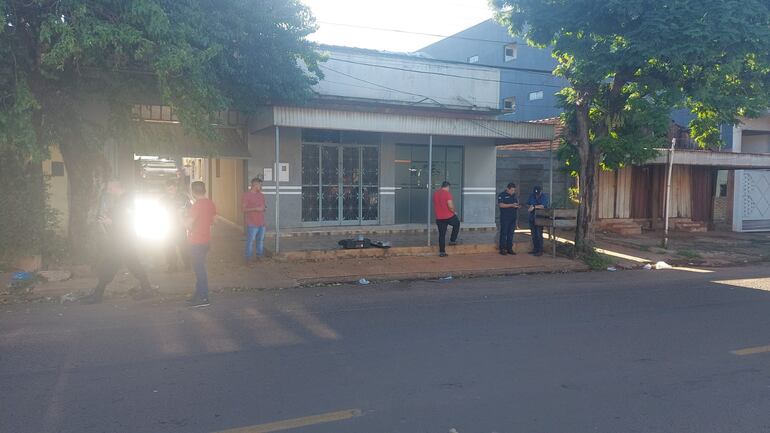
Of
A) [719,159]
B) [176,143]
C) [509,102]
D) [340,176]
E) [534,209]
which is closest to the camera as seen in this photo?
[176,143]

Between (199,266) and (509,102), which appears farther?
(509,102)

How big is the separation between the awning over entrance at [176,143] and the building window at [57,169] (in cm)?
171

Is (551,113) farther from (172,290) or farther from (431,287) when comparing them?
(172,290)

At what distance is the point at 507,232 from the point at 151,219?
7796mm

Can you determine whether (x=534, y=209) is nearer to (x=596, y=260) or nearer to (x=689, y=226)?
(x=596, y=260)

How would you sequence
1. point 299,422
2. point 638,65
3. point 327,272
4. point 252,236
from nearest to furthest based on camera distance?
point 299,422 < point 327,272 < point 252,236 < point 638,65

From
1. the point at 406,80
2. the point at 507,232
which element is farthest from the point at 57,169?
the point at 507,232

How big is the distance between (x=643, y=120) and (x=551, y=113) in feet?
71.7

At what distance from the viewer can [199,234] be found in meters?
8.92

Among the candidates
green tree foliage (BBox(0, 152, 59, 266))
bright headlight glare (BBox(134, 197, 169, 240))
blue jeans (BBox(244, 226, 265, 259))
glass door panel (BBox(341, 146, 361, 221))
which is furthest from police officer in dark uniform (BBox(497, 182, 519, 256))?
green tree foliage (BBox(0, 152, 59, 266))

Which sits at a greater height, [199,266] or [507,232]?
[507,232]

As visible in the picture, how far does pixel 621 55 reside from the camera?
12.2m

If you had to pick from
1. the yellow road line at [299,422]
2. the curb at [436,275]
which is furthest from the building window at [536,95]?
the yellow road line at [299,422]

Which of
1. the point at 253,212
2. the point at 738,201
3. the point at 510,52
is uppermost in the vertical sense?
the point at 510,52
